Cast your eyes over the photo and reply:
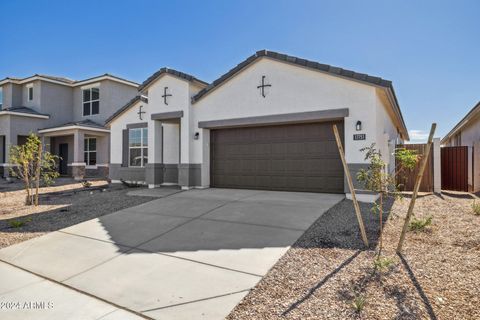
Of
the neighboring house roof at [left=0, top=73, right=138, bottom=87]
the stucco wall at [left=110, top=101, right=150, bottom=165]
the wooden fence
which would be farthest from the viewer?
the neighboring house roof at [left=0, top=73, right=138, bottom=87]

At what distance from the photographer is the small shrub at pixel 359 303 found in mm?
3002

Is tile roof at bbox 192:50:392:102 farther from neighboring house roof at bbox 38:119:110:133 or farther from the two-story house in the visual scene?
the two-story house

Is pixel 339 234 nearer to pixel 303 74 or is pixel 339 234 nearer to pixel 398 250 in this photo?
pixel 398 250

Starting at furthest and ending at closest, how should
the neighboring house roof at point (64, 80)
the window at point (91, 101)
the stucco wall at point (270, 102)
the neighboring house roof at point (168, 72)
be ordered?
the window at point (91, 101) → the neighboring house roof at point (64, 80) → the neighboring house roof at point (168, 72) → the stucco wall at point (270, 102)

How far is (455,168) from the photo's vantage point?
37.2 feet

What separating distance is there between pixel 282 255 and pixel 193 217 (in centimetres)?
305

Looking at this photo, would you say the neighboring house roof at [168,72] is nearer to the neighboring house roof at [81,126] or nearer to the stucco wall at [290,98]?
the stucco wall at [290,98]

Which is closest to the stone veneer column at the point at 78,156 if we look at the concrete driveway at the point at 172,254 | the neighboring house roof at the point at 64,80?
the neighboring house roof at the point at 64,80

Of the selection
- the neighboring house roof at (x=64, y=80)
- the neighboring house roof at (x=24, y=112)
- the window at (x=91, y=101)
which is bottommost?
the neighboring house roof at (x=24, y=112)

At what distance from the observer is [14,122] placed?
64.2 feet

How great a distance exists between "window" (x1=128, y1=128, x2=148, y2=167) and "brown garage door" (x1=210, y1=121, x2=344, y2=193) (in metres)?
4.23

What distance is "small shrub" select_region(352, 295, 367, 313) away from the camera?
3002 millimetres

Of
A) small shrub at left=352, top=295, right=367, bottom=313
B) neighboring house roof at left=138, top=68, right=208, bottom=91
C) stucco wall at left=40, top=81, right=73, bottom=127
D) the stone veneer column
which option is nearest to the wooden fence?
neighboring house roof at left=138, top=68, right=208, bottom=91

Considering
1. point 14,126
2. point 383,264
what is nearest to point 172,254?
point 383,264
